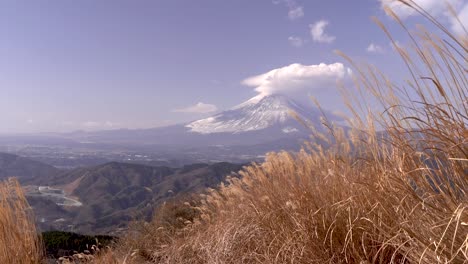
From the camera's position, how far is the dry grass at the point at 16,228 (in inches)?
143

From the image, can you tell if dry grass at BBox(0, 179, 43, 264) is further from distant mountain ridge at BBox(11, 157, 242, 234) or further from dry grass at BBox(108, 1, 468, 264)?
distant mountain ridge at BBox(11, 157, 242, 234)

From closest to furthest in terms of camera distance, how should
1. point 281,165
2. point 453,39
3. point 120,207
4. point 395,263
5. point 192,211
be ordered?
1. point 453,39
2. point 395,263
3. point 281,165
4. point 192,211
5. point 120,207

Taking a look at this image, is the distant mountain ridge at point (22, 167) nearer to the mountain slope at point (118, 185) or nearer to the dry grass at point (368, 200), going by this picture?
the mountain slope at point (118, 185)

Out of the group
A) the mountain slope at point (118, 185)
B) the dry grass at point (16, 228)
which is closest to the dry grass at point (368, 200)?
the dry grass at point (16, 228)

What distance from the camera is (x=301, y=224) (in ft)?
9.29

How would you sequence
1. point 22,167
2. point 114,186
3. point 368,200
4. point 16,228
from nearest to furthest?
point 368,200
point 16,228
point 114,186
point 22,167

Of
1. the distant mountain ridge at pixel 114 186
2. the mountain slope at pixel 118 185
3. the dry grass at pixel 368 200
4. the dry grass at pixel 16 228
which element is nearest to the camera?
the dry grass at pixel 368 200

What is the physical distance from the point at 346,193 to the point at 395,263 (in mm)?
491

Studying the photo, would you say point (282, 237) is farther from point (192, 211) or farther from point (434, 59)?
point (192, 211)

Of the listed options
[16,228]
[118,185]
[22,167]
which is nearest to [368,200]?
[16,228]

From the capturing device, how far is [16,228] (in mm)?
Result: 3811

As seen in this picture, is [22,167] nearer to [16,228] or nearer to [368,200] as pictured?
[16,228]

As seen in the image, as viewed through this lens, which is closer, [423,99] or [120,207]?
[423,99]

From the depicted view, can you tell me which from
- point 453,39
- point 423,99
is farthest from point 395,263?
point 453,39
